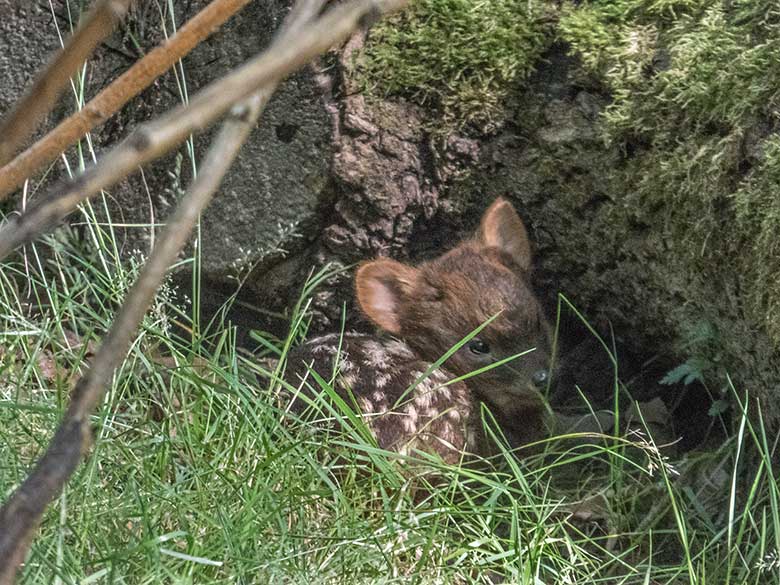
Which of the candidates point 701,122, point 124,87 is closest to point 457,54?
point 701,122

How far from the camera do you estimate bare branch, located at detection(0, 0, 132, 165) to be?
1282 mm

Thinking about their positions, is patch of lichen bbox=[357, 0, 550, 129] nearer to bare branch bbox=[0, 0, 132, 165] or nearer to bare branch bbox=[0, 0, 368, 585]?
bare branch bbox=[0, 0, 368, 585]

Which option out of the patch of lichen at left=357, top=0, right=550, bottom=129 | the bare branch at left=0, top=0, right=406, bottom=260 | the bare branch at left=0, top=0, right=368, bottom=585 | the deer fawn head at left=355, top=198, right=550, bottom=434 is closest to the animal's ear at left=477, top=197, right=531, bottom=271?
the deer fawn head at left=355, top=198, right=550, bottom=434

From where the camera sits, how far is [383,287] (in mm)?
4145

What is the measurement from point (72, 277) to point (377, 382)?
47.8 inches

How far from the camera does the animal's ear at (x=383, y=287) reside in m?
4.08

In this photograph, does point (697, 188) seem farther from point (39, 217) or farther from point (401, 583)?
point (39, 217)

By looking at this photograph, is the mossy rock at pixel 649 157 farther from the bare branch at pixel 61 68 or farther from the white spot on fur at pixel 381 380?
the bare branch at pixel 61 68

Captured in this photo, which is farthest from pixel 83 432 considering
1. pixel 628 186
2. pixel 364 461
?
pixel 628 186

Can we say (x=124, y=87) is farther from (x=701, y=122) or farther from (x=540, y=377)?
(x=540, y=377)

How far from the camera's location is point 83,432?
4.45ft

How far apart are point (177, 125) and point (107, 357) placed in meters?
0.28

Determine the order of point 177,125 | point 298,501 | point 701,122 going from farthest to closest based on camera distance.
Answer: point 701,122 → point 298,501 → point 177,125

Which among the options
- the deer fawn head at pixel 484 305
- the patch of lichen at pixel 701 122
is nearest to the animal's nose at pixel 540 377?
the deer fawn head at pixel 484 305
